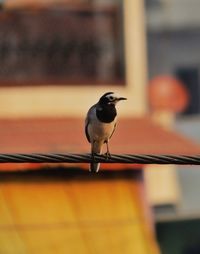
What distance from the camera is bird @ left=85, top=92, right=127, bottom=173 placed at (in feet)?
19.4

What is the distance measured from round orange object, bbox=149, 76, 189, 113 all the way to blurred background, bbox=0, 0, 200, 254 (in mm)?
16

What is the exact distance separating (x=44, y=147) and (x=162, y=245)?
439 cm

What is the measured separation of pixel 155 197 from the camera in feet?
42.5

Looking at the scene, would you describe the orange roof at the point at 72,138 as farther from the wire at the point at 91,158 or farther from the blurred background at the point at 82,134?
the wire at the point at 91,158

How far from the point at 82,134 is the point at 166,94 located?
338 centimetres

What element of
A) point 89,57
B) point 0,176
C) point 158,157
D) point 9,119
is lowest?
point 158,157

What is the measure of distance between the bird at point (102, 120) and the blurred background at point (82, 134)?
2982 millimetres

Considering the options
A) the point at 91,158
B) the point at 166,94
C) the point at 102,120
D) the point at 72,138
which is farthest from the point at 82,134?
the point at 91,158

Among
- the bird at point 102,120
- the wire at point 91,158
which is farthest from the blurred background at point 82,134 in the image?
the wire at point 91,158

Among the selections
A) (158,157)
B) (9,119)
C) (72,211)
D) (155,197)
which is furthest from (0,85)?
(158,157)

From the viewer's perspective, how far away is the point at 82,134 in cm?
999

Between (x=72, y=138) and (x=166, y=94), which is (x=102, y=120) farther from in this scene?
(x=166, y=94)

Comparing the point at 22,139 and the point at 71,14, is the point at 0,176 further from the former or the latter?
the point at 71,14

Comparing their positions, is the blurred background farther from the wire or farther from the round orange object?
the wire
